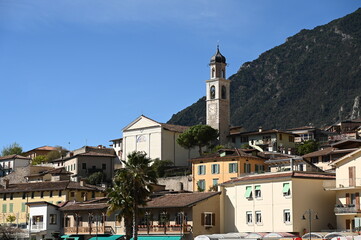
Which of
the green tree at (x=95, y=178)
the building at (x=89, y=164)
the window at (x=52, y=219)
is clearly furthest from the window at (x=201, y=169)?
the building at (x=89, y=164)

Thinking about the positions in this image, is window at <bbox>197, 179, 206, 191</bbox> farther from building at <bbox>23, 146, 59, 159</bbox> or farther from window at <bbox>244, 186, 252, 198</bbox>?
building at <bbox>23, 146, 59, 159</bbox>

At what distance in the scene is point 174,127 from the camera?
12850cm

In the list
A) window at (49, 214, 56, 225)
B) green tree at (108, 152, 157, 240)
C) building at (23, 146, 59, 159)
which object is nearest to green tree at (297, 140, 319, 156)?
window at (49, 214, 56, 225)

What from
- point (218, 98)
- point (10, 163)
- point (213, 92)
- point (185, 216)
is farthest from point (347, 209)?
point (10, 163)

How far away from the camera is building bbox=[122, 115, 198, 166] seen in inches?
4847

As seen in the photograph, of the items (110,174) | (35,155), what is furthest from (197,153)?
(35,155)

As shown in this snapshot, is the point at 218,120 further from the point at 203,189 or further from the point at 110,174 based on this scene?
the point at 203,189

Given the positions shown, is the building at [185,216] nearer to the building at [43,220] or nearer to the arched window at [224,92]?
the building at [43,220]

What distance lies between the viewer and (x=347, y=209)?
191 feet

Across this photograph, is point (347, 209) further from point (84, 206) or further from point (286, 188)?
→ point (84, 206)

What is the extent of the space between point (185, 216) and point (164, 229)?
2.57m

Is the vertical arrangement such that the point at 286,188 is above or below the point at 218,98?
below

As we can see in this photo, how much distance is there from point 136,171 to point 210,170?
85.2 feet

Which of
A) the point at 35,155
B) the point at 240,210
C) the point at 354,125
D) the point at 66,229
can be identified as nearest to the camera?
the point at 240,210
